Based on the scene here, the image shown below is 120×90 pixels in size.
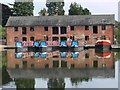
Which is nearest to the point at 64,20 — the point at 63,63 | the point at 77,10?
the point at 77,10

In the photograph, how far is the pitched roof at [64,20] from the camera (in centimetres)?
6631

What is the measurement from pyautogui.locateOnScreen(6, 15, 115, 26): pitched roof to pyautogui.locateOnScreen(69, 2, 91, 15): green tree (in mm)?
21571

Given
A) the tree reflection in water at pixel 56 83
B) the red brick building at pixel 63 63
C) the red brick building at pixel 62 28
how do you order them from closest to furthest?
the tree reflection in water at pixel 56 83 < the red brick building at pixel 63 63 < the red brick building at pixel 62 28

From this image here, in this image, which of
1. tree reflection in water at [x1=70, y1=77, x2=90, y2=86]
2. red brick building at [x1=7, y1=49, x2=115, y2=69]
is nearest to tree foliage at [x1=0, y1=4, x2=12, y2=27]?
red brick building at [x1=7, y1=49, x2=115, y2=69]

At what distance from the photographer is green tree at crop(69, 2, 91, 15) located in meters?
89.9

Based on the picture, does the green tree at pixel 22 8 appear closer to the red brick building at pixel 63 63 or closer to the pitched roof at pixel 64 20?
the pitched roof at pixel 64 20

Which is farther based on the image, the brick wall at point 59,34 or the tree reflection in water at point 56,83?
the brick wall at point 59,34

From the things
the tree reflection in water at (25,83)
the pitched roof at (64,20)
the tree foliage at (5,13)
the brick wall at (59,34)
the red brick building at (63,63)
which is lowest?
the tree reflection in water at (25,83)

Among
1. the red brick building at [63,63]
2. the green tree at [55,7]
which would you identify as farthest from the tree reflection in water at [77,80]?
the green tree at [55,7]

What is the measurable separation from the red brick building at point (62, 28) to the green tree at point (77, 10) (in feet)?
70.8

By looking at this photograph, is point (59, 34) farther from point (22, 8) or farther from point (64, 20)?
point (22, 8)

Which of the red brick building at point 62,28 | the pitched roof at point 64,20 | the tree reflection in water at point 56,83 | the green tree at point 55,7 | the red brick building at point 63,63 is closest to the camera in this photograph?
the tree reflection in water at point 56,83

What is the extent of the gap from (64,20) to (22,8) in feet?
76.2

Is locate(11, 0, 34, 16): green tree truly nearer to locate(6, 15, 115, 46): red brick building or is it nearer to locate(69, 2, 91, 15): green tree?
locate(69, 2, 91, 15): green tree
